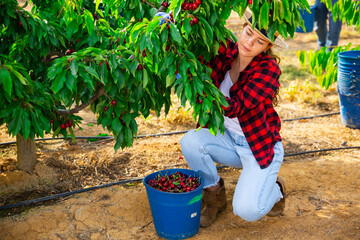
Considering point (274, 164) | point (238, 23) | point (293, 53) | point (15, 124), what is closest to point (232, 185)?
point (274, 164)

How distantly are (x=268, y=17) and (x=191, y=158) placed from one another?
1.22 meters

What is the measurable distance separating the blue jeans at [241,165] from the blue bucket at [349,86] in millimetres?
2025

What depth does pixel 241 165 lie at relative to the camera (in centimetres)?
280

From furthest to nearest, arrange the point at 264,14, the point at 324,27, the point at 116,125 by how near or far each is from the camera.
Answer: the point at 324,27
the point at 116,125
the point at 264,14

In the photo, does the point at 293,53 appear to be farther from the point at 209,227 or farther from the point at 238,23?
the point at 209,227

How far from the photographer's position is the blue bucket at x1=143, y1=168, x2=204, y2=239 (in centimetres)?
241

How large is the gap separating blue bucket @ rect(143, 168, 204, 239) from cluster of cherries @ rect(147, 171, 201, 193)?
45mm

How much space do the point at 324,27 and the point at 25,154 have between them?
16.4 ft

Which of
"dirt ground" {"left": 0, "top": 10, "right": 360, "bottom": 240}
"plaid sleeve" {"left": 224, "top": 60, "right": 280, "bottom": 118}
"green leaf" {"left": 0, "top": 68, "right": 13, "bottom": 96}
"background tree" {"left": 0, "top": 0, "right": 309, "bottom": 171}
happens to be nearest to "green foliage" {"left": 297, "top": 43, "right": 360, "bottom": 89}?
"dirt ground" {"left": 0, "top": 10, "right": 360, "bottom": 240}

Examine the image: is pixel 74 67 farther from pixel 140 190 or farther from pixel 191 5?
pixel 140 190

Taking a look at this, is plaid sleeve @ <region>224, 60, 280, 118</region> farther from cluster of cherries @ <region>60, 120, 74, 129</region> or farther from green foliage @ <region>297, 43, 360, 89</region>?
green foliage @ <region>297, 43, 360, 89</region>

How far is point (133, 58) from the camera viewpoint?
2166mm

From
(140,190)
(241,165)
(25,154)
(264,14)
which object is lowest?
(140,190)

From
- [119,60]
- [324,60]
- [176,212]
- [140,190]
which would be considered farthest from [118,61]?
[324,60]
